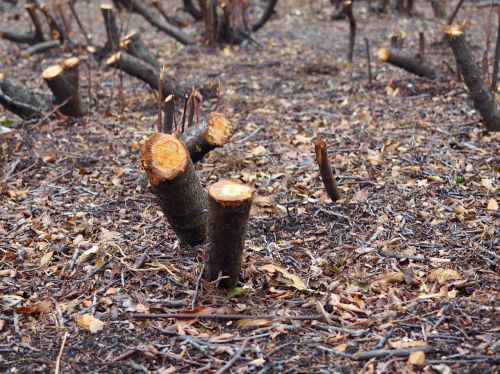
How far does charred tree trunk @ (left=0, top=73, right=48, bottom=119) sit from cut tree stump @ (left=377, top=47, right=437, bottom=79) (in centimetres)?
355

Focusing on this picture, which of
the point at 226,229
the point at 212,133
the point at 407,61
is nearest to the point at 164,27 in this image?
the point at 407,61

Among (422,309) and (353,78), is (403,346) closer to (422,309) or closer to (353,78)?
(422,309)

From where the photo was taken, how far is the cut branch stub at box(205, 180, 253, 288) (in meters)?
2.71

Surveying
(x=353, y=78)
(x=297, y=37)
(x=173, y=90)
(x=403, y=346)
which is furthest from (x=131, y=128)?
(x=297, y=37)

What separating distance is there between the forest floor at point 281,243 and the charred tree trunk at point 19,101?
7.3 inches

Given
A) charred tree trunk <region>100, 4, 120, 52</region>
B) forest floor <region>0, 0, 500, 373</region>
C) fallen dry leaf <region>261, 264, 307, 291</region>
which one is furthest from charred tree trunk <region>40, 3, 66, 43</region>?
fallen dry leaf <region>261, 264, 307, 291</region>

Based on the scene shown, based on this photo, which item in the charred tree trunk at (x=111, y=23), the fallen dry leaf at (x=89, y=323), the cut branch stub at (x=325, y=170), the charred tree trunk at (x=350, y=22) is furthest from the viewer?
the charred tree trunk at (x=350, y=22)

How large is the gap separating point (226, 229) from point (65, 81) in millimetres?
3692

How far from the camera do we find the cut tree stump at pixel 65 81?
5840 mm

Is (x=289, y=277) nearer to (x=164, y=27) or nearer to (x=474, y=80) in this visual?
(x=474, y=80)

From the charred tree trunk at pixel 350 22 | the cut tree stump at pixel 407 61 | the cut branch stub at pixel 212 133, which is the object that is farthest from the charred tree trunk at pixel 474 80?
the charred tree trunk at pixel 350 22

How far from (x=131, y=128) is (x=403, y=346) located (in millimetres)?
3921

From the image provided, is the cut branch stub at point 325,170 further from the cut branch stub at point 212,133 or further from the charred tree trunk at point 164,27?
the charred tree trunk at point 164,27

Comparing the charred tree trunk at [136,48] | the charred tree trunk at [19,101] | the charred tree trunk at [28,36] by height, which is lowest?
the charred tree trunk at [28,36]
